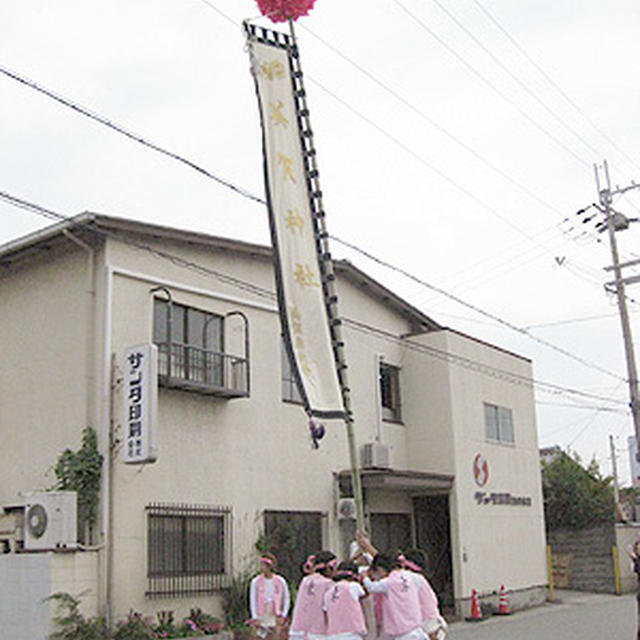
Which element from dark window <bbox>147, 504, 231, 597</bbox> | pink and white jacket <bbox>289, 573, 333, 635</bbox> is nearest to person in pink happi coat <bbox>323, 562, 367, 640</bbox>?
pink and white jacket <bbox>289, 573, 333, 635</bbox>

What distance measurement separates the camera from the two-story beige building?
15.3 meters

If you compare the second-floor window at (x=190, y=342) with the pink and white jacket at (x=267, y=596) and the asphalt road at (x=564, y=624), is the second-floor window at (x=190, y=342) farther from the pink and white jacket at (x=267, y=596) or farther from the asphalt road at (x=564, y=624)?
the asphalt road at (x=564, y=624)

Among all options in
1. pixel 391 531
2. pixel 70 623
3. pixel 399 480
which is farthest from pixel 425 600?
pixel 391 531

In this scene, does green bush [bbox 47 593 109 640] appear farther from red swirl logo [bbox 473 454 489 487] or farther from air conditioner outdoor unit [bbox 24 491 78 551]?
red swirl logo [bbox 473 454 489 487]

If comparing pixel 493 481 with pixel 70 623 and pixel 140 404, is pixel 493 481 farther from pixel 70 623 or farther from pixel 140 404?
pixel 70 623

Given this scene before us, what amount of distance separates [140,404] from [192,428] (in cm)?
216

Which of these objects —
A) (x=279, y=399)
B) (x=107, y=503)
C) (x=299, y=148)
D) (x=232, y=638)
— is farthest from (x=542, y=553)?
(x=299, y=148)

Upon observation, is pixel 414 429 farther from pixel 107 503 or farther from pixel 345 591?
pixel 345 591

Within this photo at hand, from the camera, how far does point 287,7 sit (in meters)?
11.2

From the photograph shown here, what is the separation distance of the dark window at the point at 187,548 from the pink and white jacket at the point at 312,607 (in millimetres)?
5946

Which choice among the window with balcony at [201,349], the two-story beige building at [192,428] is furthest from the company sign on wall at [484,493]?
the window with balcony at [201,349]

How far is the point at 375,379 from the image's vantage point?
22219mm

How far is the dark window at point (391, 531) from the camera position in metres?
21.4

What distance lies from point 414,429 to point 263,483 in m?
5.76
